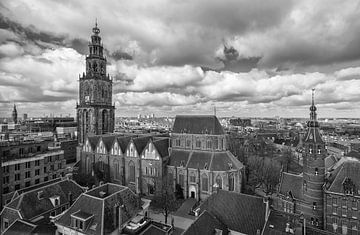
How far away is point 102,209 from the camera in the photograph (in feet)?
84.8

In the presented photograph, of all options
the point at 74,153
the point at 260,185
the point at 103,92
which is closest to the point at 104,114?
the point at 103,92

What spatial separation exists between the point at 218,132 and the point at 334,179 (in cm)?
2454

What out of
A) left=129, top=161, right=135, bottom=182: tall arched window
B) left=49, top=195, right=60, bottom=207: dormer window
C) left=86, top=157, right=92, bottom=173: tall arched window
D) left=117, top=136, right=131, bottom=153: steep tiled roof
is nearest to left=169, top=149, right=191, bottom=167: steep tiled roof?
left=129, top=161, right=135, bottom=182: tall arched window

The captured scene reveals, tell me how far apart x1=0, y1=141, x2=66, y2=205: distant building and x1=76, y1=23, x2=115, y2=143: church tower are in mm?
17043

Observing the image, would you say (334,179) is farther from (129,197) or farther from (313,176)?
(129,197)

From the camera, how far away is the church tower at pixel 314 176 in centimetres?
3381

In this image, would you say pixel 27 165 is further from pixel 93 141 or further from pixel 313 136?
pixel 313 136

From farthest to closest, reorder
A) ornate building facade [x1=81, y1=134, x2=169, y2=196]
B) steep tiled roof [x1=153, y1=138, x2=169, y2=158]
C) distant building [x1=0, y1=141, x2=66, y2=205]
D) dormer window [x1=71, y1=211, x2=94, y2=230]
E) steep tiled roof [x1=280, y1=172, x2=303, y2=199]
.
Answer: steep tiled roof [x1=153, y1=138, x2=169, y2=158]
ornate building facade [x1=81, y1=134, x2=169, y2=196]
distant building [x1=0, y1=141, x2=66, y2=205]
steep tiled roof [x1=280, y1=172, x2=303, y2=199]
dormer window [x1=71, y1=211, x2=94, y2=230]

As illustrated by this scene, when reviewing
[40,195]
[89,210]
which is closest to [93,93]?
[40,195]

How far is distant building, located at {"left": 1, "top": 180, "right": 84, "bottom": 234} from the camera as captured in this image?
28.2 metres

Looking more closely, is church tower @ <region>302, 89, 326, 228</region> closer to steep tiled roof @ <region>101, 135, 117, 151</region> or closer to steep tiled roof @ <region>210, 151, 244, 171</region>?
steep tiled roof @ <region>210, 151, 244, 171</region>

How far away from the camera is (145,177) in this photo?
171 ft

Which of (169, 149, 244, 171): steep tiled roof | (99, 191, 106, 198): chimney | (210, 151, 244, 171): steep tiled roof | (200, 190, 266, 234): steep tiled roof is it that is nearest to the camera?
(200, 190, 266, 234): steep tiled roof

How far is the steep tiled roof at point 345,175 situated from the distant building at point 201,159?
60.7 feet
